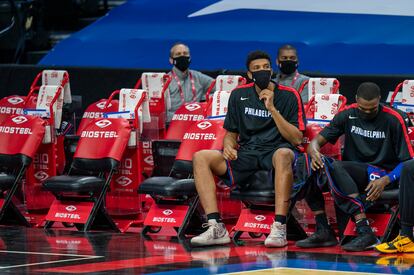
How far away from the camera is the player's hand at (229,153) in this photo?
12172 millimetres

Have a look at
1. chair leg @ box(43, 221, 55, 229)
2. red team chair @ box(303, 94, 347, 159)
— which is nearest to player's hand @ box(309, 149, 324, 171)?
red team chair @ box(303, 94, 347, 159)

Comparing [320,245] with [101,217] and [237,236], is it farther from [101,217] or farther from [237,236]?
[101,217]

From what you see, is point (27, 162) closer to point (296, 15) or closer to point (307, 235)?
point (307, 235)

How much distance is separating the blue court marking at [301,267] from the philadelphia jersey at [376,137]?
1309mm

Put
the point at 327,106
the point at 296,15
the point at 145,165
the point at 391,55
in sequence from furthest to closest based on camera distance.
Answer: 1. the point at 296,15
2. the point at 391,55
3. the point at 145,165
4. the point at 327,106

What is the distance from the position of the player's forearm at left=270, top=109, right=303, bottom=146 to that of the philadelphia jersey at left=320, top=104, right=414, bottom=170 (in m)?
0.29

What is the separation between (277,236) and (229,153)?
3.16ft

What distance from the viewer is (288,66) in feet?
46.4

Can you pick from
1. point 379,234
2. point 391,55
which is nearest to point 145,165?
point 379,234

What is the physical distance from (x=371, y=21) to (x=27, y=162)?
18.9 ft

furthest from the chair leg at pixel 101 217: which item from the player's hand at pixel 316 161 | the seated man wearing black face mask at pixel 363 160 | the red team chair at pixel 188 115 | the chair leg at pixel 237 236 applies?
the player's hand at pixel 316 161

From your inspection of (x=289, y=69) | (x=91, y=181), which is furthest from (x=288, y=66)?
(x=91, y=181)

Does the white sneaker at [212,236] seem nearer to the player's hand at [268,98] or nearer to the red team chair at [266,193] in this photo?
the red team chair at [266,193]

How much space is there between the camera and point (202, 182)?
12109 mm
